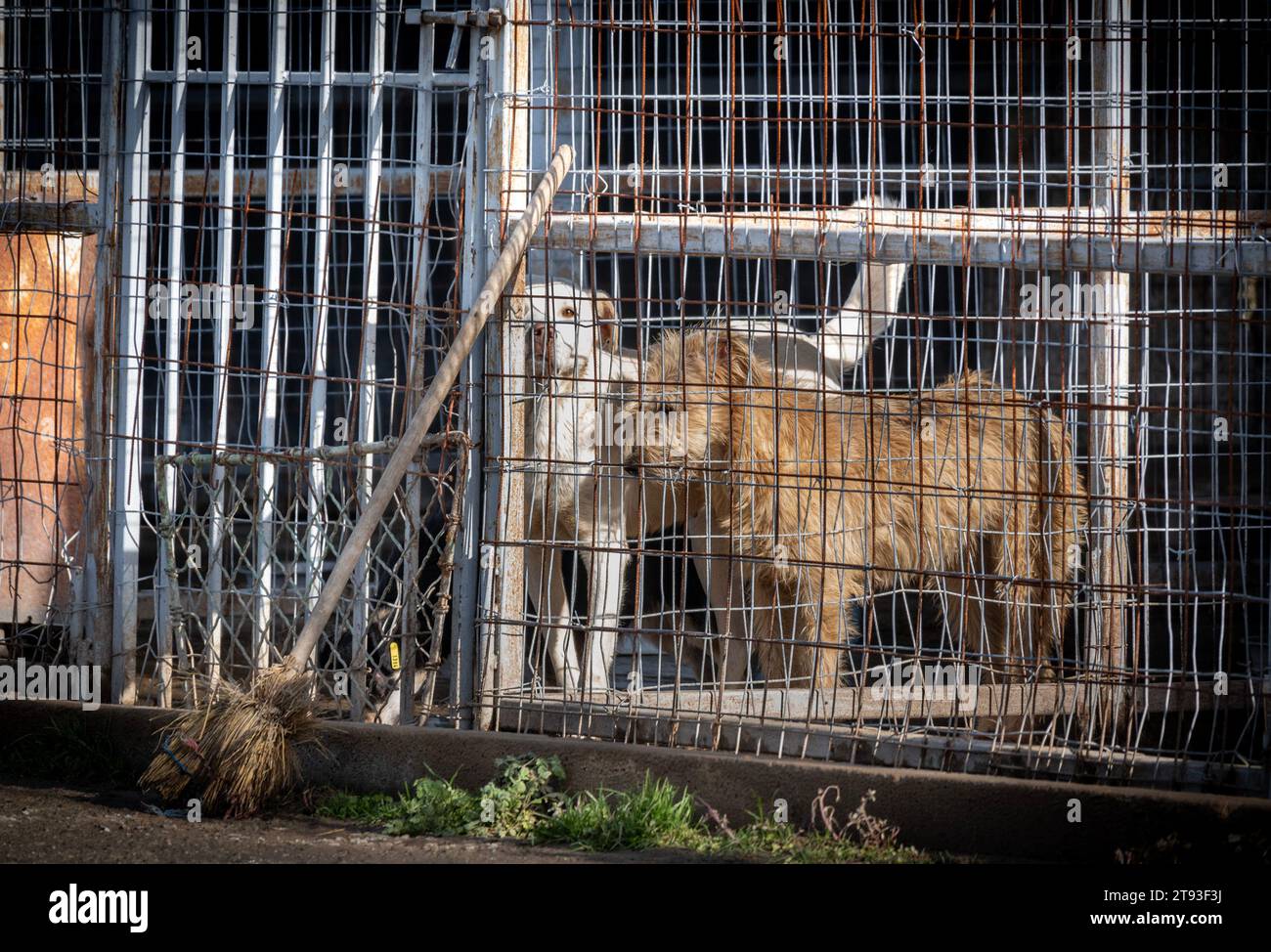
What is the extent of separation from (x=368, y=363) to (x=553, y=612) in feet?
4.19

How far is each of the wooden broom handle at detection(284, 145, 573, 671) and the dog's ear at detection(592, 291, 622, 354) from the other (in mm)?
347

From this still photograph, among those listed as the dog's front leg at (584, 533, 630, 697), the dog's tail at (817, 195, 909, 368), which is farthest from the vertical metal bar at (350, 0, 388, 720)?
the dog's tail at (817, 195, 909, 368)

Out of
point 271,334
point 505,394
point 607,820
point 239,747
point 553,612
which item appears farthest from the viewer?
point 553,612

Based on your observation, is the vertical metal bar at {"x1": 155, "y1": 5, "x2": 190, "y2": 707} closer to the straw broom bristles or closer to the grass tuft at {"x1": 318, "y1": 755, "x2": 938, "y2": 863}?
the straw broom bristles

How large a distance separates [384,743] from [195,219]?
419cm

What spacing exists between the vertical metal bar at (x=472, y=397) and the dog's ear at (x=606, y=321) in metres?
0.45

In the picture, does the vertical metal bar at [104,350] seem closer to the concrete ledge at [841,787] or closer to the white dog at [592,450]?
the concrete ledge at [841,787]

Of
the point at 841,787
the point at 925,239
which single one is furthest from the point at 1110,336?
the point at 841,787

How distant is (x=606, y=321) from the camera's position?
4.81m

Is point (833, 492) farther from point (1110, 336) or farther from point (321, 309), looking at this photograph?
point (321, 309)

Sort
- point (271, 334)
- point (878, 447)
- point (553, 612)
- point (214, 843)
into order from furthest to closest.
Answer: point (878, 447) → point (553, 612) → point (271, 334) → point (214, 843)

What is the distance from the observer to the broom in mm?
4602

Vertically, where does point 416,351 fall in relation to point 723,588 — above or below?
above
